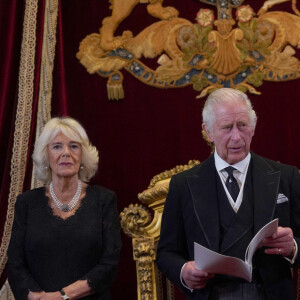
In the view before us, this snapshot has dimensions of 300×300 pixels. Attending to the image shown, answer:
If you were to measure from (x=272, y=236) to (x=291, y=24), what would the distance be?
5.97ft

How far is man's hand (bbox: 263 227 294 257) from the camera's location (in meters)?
2.10

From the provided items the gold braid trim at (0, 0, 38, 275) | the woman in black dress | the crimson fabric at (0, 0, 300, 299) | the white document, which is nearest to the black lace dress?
the woman in black dress

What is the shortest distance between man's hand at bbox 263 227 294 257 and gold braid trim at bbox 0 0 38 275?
1757 millimetres

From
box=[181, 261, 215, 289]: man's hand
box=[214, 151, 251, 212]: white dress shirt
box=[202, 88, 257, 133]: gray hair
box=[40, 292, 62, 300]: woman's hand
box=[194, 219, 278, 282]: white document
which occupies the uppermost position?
box=[202, 88, 257, 133]: gray hair

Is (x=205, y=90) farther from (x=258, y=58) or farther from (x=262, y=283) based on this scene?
(x=262, y=283)

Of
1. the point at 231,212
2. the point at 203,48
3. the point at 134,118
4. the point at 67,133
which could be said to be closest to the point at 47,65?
the point at 134,118

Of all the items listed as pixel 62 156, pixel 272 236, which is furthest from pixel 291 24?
pixel 272 236

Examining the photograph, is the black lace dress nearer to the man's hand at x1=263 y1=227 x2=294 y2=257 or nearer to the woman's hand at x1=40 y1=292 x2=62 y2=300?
the woman's hand at x1=40 y1=292 x2=62 y2=300

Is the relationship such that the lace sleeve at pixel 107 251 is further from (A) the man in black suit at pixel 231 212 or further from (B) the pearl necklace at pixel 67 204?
(A) the man in black suit at pixel 231 212

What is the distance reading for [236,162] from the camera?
2.35 m

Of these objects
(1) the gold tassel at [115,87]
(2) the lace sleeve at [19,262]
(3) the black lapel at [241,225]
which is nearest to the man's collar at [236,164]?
(3) the black lapel at [241,225]

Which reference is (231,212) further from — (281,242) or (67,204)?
(67,204)

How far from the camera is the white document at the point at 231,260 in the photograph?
203cm

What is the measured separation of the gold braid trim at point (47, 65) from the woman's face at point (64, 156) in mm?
515
